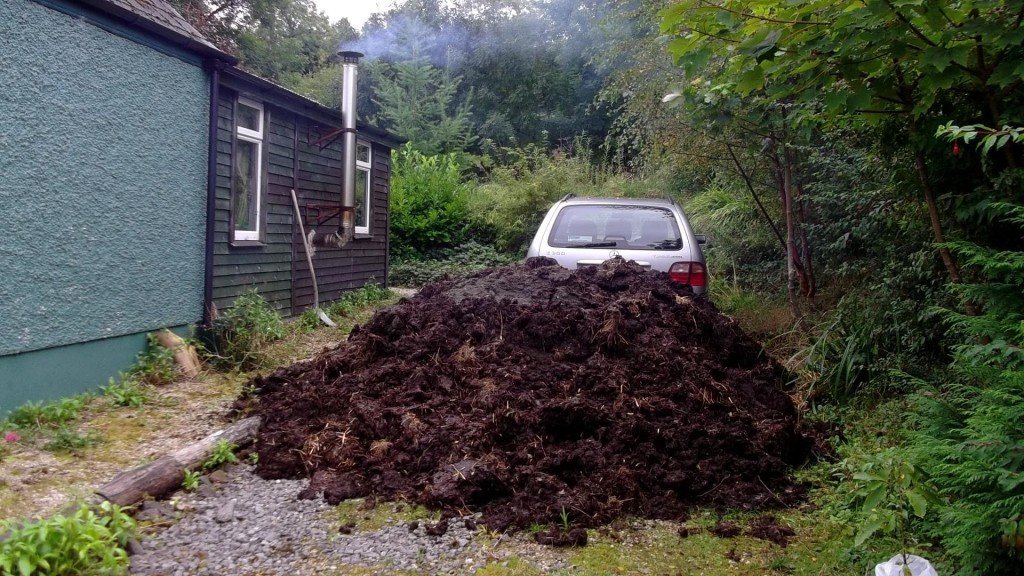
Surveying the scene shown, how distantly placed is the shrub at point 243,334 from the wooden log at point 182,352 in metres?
0.31

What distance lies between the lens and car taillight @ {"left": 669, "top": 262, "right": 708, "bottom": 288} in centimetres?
783

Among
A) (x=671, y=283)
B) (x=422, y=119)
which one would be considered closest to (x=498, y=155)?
(x=422, y=119)

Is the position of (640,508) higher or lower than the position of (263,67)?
lower

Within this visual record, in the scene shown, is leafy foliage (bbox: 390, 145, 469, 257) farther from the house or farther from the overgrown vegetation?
the house

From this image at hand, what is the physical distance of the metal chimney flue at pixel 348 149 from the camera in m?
11.5

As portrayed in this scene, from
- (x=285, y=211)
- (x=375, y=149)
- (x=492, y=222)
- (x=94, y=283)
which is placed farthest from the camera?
(x=492, y=222)

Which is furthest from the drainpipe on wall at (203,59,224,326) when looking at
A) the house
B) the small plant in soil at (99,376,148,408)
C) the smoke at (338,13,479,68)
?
the smoke at (338,13,479,68)

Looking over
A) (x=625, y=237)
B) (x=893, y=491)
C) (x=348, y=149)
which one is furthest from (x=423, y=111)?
(x=893, y=491)

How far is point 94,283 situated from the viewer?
6.77 m

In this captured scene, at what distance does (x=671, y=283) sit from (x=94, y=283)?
497cm

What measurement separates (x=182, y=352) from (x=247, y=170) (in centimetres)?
Result: 295

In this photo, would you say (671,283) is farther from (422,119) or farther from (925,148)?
(422,119)

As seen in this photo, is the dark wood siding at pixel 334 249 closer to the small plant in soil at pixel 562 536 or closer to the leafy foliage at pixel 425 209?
the leafy foliage at pixel 425 209

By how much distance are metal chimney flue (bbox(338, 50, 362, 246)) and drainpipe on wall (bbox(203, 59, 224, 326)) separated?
9.96ft
